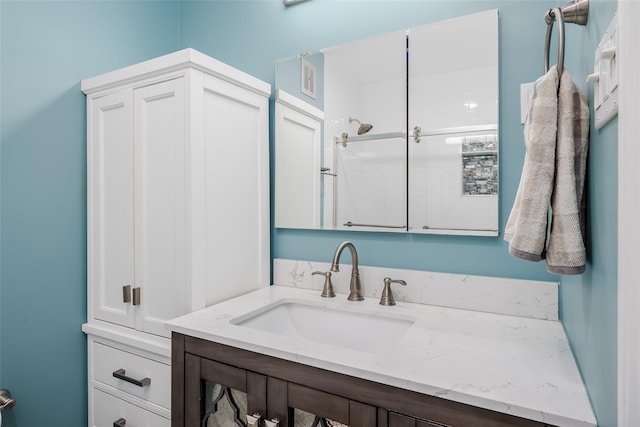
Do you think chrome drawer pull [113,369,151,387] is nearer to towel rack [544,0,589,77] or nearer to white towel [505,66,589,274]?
white towel [505,66,589,274]

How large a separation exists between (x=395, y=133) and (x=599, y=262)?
868mm

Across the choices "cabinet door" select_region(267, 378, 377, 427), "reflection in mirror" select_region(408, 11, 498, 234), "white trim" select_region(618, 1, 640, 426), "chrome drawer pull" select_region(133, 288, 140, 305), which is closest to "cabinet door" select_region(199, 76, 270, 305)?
"chrome drawer pull" select_region(133, 288, 140, 305)

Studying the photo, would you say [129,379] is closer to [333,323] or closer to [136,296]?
[136,296]

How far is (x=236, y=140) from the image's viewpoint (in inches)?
57.9

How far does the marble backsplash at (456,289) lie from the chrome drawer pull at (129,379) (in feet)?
2.15

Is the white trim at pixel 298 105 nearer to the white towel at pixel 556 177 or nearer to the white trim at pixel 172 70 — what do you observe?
the white trim at pixel 172 70

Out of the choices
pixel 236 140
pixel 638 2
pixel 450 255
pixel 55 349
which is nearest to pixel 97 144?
pixel 236 140

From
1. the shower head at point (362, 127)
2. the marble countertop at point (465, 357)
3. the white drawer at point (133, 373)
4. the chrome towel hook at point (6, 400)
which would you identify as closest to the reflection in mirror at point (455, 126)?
the shower head at point (362, 127)

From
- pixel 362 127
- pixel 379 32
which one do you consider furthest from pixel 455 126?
pixel 379 32

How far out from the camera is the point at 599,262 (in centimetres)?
61

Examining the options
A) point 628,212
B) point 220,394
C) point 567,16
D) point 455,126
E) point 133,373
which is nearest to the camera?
point 628,212

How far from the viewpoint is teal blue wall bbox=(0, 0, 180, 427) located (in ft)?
4.38

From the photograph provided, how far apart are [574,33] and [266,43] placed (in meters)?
1.23

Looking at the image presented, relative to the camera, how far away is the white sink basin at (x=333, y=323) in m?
1.23
